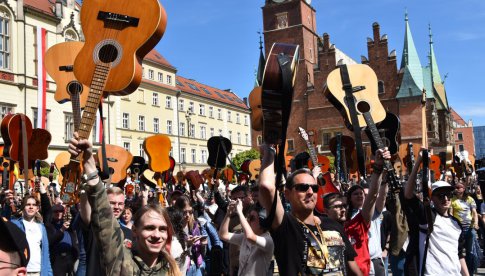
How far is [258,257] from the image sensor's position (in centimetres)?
405

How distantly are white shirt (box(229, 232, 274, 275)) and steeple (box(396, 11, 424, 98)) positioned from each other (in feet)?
166

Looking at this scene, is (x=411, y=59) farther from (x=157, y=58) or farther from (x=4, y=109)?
(x=4, y=109)

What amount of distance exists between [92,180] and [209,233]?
4.60 meters

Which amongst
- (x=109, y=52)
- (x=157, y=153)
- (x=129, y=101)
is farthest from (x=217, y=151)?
(x=129, y=101)

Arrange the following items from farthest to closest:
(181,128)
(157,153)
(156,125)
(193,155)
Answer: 1. (193,155)
2. (181,128)
3. (156,125)
4. (157,153)

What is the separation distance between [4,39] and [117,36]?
34.8 meters

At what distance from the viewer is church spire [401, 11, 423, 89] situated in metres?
56.1

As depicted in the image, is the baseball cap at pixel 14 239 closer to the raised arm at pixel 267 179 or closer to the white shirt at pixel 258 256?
the raised arm at pixel 267 179

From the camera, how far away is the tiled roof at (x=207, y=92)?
62.0 m

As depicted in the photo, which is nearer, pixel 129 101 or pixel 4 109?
pixel 4 109

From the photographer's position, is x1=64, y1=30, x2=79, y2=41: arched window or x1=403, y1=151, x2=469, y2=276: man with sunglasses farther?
x1=64, y1=30, x2=79, y2=41: arched window

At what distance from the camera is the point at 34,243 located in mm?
5922

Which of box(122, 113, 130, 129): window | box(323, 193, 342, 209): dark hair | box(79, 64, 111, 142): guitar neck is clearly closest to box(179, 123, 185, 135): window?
box(122, 113, 130, 129): window

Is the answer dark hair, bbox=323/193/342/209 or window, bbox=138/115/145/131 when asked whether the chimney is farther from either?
dark hair, bbox=323/193/342/209
